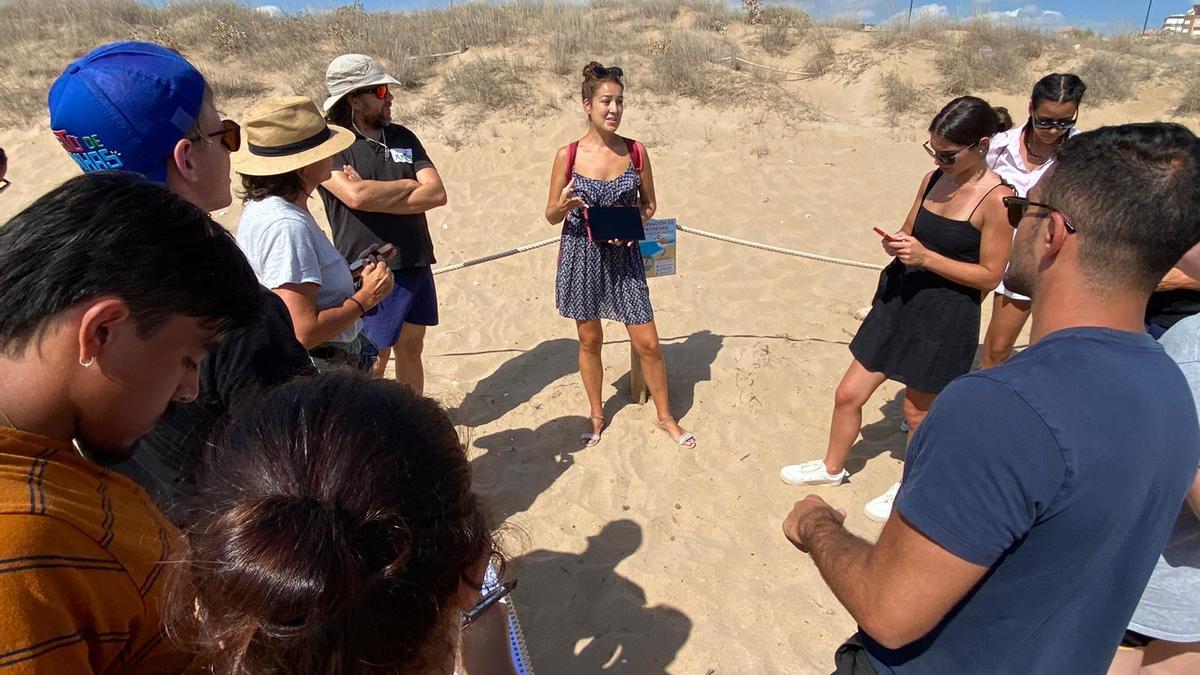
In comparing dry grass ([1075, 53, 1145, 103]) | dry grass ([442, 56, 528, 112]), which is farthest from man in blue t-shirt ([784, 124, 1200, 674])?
dry grass ([1075, 53, 1145, 103])

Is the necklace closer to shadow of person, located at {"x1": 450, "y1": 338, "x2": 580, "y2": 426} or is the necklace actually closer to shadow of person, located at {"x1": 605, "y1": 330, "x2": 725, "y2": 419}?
shadow of person, located at {"x1": 450, "y1": 338, "x2": 580, "y2": 426}

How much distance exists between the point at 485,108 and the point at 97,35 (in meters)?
8.58

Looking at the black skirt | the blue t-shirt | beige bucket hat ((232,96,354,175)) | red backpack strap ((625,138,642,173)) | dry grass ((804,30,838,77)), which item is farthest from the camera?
dry grass ((804,30,838,77))

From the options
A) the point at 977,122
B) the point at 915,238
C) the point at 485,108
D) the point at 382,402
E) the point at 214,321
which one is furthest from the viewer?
the point at 485,108

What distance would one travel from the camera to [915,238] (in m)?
2.97

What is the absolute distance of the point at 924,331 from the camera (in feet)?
9.85

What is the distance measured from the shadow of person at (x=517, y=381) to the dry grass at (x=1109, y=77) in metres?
10.3

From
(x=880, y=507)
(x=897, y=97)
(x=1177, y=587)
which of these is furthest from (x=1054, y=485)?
(x=897, y=97)

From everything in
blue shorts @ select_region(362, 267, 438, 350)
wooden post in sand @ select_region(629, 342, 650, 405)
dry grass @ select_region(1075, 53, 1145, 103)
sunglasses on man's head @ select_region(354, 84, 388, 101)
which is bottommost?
wooden post in sand @ select_region(629, 342, 650, 405)

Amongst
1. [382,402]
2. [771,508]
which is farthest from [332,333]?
[771,508]

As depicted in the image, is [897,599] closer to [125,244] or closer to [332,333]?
[125,244]

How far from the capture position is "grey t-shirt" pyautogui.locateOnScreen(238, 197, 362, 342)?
2.01 m

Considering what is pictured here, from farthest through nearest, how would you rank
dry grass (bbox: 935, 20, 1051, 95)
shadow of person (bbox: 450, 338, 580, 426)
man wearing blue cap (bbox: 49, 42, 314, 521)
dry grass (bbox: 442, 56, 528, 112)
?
dry grass (bbox: 935, 20, 1051, 95)
dry grass (bbox: 442, 56, 528, 112)
shadow of person (bbox: 450, 338, 580, 426)
man wearing blue cap (bbox: 49, 42, 314, 521)

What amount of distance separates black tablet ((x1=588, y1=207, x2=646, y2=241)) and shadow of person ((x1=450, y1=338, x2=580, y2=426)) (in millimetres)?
1506
